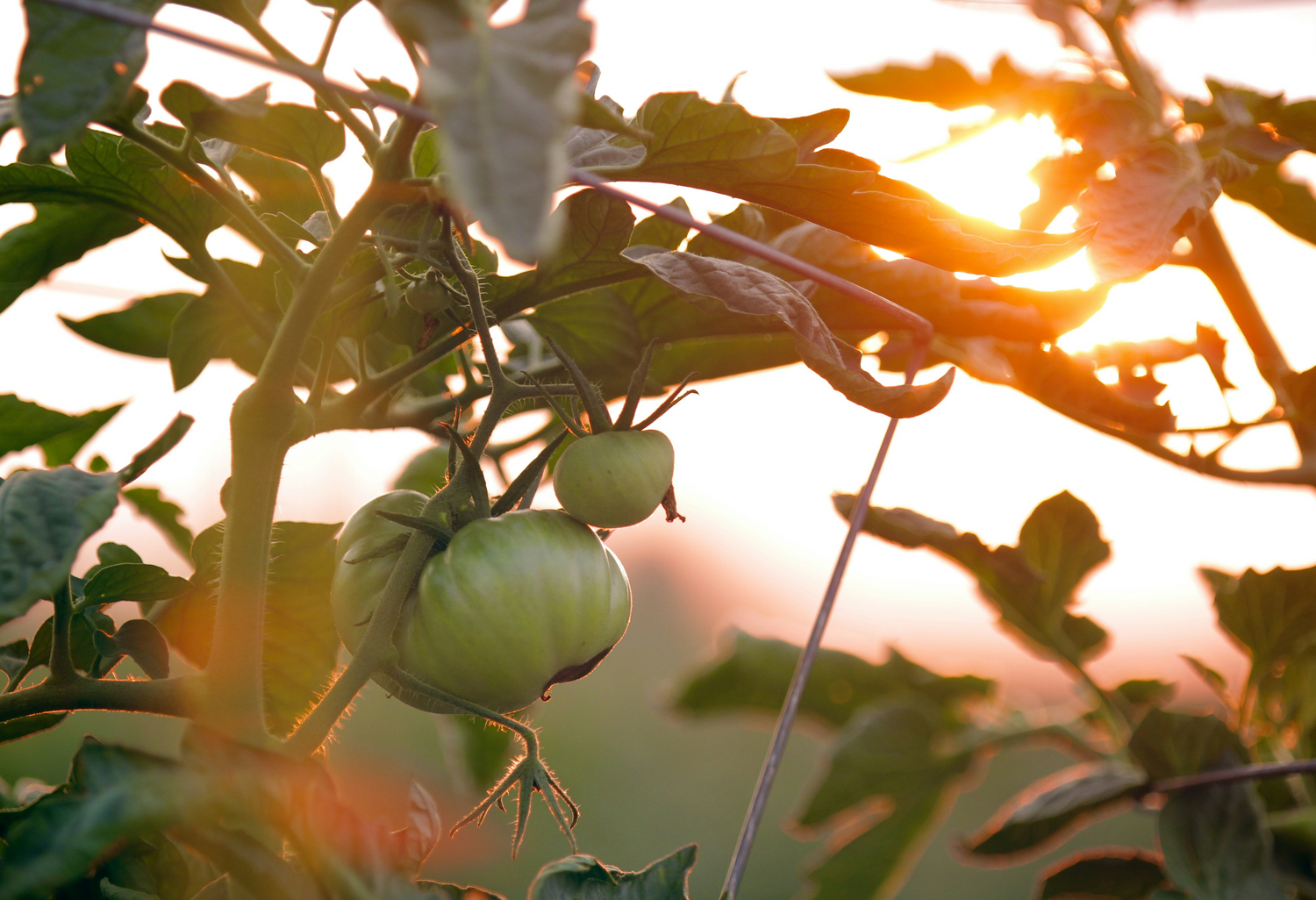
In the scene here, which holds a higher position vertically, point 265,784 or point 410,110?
point 410,110

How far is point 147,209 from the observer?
0.35 m

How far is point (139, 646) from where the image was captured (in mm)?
349

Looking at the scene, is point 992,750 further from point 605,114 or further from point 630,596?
point 605,114

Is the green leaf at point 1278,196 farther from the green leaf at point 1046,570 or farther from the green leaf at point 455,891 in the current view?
the green leaf at point 455,891

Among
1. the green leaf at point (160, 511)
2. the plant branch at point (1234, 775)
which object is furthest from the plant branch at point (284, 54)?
the plant branch at point (1234, 775)

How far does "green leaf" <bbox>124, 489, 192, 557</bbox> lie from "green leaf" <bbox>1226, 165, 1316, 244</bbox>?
2.38ft

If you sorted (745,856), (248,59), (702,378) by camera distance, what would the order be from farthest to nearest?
(702,378)
(745,856)
(248,59)

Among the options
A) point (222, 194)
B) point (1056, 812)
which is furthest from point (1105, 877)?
point (222, 194)

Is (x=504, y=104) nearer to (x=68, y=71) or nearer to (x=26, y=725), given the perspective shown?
(x=68, y=71)

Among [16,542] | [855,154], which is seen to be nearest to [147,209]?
[16,542]

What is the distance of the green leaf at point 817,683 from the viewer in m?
0.77

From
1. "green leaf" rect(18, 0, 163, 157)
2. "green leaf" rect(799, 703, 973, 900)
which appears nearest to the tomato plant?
"green leaf" rect(18, 0, 163, 157)

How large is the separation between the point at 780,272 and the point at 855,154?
3.0 inches

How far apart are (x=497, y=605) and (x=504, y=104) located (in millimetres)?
181
